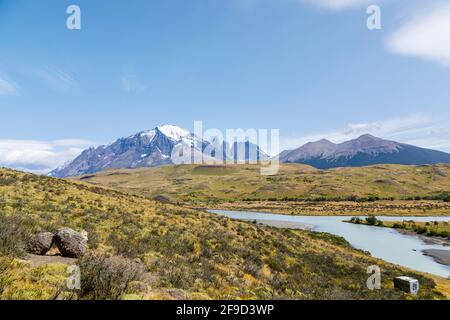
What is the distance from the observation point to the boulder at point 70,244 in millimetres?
15320

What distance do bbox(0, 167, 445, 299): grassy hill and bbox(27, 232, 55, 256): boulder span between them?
647 millimetres

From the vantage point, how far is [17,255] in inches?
512

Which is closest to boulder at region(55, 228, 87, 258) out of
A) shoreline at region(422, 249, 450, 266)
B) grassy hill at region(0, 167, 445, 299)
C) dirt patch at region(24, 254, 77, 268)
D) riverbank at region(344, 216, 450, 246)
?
dirt patch at region(24, 254, 77, 268)

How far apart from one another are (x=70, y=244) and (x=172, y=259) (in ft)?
19.6

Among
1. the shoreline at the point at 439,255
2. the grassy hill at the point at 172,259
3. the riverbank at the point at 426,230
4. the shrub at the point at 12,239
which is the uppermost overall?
the shrub at the point at 12,239

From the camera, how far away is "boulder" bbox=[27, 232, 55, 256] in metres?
14.9

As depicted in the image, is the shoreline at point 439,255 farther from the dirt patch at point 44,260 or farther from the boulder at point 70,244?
the dirt patch at point 44,260

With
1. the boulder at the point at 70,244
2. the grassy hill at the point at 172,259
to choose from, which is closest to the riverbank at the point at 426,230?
the grassy hill at the point at 172,259

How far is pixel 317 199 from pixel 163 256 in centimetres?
15026

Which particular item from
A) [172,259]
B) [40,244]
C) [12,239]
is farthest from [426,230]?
[12,239]

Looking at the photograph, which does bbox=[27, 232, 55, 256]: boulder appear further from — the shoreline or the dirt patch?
the shoreline

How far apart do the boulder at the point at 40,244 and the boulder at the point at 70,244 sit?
1.29ft
